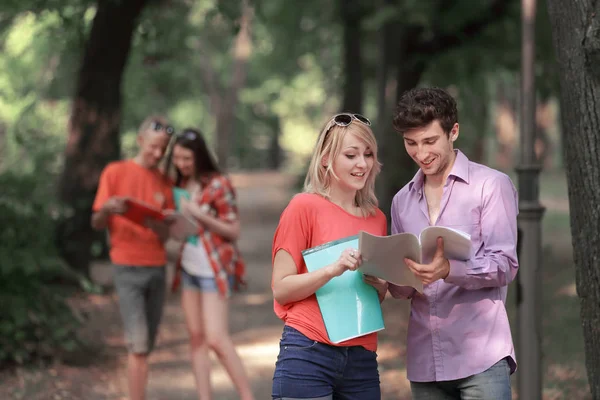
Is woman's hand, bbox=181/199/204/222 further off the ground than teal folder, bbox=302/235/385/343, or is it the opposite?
woman's hand, bbox=181/199/204/222

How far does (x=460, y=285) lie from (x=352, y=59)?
52.3 ft

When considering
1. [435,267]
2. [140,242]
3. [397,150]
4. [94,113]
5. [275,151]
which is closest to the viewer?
[435,267]

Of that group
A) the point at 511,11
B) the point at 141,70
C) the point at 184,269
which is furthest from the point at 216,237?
the point at 141,70

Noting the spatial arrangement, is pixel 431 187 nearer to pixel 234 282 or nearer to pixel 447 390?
pixel 447 390

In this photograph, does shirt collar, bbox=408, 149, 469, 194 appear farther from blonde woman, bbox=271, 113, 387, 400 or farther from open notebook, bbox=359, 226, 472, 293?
open notebook, bbox=359, 226, 472, 293

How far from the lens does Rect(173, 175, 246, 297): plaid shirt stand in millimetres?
6422

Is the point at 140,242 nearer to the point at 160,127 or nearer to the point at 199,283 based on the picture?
the point at 199,283

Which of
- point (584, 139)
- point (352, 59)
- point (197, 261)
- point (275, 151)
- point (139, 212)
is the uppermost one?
point (352, 59)

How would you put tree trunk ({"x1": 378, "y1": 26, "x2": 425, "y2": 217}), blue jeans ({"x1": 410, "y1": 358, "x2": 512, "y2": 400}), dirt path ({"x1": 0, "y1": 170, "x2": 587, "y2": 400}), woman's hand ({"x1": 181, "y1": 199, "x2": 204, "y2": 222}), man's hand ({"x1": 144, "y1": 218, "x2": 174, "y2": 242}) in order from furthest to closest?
tree trunk ({"x1": 378, "y1": 26, "x2": 425, "y2": 217}), dirt path ({"x1": 0, "y1": 170, "x2": 587, "y2": 400}), man's hand ({"x1": 144, "y1": 218, "x2": 174, "y2": 242}), woman's hand ({"x1": 181, "y1": 199, "x2": 204, "y2": 222}), blue jeans ({"x1": 410, "y1": 358, "x2": 512, "y2": 400})

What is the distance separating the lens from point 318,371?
3646 millimetres

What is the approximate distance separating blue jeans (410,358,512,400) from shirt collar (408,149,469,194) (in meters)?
0.69

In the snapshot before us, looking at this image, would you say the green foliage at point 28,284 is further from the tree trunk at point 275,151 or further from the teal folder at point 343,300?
the tree trunk at point 275,151

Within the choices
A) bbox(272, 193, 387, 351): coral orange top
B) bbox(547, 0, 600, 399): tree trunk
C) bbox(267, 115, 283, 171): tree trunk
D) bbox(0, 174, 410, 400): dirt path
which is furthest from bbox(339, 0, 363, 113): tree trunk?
bbox(267, 115, 283, 171): tree trunk

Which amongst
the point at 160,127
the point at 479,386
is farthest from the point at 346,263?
the point at 160,127
